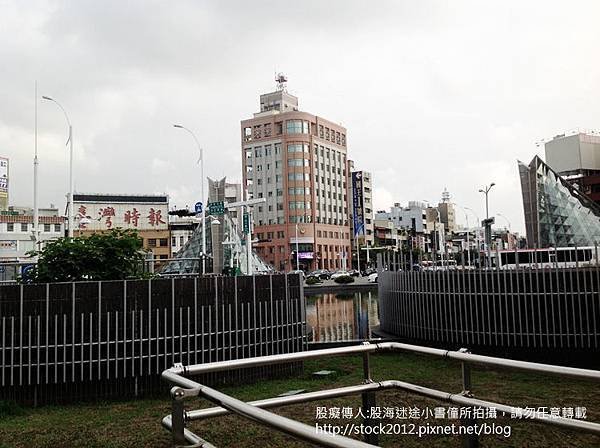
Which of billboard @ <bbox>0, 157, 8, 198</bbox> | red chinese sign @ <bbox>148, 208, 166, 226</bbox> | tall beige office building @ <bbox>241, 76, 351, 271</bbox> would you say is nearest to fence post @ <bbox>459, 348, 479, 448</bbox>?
billboard @ <bbox>0, 157, 8, 198</bbox>

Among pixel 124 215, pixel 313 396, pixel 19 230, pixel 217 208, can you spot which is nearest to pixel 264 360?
pixel 313 396

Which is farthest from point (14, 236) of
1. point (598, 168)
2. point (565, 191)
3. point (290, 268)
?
point (598, 168)

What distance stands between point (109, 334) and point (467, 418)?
704 cm

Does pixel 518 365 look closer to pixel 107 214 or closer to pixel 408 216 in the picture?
pixel 107 214

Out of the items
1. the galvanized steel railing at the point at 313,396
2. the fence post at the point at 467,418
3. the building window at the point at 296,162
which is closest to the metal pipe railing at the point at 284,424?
the galvanized steel railing at the point at 313,396

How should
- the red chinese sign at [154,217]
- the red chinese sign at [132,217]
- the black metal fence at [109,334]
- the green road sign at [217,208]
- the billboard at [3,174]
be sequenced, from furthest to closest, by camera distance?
the red chinese sign at [154,217] → the red chinese sign at [132,217] → the billboard at [3,174] → the green road sign at [217,208] → the black metal fence at [109,334]

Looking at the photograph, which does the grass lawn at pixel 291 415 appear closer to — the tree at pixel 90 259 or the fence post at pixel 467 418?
the fence post at pixel 467 418

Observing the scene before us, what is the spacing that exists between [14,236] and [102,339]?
6073cm

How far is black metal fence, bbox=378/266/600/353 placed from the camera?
12227 mm

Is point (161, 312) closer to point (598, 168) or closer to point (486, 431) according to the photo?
point (486, 431)

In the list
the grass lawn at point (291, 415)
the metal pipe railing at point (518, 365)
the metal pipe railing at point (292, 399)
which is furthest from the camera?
the grass lawn at point (291, 415)

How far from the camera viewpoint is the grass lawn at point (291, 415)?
534 cm

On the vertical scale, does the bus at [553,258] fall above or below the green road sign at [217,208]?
below

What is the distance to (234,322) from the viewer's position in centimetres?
1041
